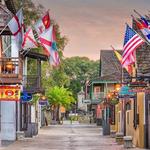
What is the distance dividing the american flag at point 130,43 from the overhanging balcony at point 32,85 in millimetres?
16094

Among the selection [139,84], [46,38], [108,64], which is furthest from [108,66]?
[139,84]

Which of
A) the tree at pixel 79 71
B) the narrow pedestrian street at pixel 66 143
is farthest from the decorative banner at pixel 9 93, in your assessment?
the tree at pixel 79 71

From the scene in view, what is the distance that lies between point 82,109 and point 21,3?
120m

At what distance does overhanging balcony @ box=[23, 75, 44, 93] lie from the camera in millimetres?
47625

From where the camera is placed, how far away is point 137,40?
3072cm

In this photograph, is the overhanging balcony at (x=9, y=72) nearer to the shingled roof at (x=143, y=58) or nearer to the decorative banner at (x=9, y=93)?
the decorative banner at (x=9, y=93)

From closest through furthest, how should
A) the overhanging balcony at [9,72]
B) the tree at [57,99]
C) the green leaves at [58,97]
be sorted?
the overhanging balcony at [9,72]
the green leaves at [58,97]
the tree at [57,99]

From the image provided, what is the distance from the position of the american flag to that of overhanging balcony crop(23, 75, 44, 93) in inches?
634

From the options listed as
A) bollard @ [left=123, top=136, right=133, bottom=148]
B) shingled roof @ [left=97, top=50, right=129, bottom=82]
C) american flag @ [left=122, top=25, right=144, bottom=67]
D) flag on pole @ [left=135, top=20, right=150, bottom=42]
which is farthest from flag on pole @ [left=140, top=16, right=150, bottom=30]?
shingled roof @ [left=97, top=50, right=129, bottom=82]

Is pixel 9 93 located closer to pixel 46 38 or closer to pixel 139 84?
pixel 46 38

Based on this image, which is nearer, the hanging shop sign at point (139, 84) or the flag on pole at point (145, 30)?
Answer: the flag on pole at point (145, 30)

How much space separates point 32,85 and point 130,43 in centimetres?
1884

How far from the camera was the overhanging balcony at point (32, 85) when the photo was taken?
4762 cm

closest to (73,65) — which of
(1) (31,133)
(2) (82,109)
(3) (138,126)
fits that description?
(2) (82,109)
